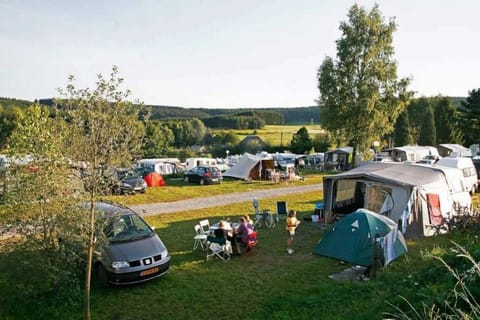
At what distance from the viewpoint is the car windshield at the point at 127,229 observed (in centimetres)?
840

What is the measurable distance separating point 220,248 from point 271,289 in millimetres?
2473

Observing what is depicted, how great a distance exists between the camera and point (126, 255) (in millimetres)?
7980

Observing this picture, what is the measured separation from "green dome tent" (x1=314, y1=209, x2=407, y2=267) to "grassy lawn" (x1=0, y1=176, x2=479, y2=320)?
0.94 feet

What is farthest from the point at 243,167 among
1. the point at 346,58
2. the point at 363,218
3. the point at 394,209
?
the point at 363,218

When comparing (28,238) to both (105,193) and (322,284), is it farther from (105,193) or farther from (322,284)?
(322,284)

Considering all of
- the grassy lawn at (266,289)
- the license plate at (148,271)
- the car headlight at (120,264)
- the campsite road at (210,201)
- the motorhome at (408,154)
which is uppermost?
the motorhome at (408,154)

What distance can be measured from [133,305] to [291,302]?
3.00 metres

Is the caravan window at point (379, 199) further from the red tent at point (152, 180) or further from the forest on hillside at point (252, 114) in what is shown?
the forest on hillside at point (252, 114)

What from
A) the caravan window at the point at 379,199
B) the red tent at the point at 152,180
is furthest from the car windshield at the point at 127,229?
the red tent at the point at 152,180

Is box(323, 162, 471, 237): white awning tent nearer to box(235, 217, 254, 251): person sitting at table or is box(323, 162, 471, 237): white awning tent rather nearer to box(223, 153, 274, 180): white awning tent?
box(235, 217, 254, 251): person sitting at table

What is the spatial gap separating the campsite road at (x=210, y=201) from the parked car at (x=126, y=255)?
6386 millimetres

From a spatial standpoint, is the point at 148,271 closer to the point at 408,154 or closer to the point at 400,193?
the point at 400,193

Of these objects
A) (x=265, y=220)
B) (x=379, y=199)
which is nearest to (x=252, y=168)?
(x=265, y=220)

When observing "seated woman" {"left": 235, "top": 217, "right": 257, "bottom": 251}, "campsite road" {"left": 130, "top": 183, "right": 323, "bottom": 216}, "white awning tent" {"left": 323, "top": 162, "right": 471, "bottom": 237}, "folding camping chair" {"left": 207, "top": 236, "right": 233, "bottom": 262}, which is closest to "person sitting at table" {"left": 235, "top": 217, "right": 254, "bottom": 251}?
"seated woman" {"left": 235, "top": 217, "right": 257, "bottom": 251}
